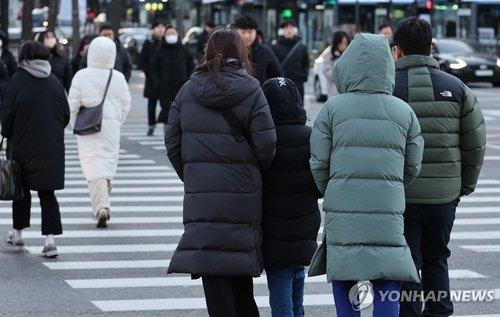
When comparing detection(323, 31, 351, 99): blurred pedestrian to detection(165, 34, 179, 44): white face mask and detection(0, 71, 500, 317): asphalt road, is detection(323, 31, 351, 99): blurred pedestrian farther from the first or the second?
detection(165, 34, 179, 44): white face mask

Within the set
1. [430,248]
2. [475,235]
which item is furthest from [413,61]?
[475,235]

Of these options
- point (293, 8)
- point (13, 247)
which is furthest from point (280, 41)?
point (293, 8)

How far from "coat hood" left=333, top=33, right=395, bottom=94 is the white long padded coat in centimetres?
544

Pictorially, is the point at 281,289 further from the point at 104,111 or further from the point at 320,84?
the point at 320,84

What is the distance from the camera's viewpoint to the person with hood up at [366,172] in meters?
5.29

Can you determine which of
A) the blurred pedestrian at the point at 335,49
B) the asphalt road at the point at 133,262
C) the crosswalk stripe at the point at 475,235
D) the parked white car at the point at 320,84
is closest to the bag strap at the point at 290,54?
the blurred pedestrian at the point at 335,49

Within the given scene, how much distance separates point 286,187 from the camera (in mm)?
5805

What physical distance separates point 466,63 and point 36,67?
24.7 meters

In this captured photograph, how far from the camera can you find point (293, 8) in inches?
2159

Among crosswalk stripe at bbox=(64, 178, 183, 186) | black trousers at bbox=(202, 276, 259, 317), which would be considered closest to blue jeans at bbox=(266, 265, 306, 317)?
black trousers at bbox=(202, 276, 259, 317)

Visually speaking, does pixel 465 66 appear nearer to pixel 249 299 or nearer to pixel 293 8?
pixel 293 8

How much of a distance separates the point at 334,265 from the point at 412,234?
0.89 metres

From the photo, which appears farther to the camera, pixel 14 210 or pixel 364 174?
pixel 14 210

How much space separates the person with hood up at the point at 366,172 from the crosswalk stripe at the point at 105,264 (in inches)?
145
